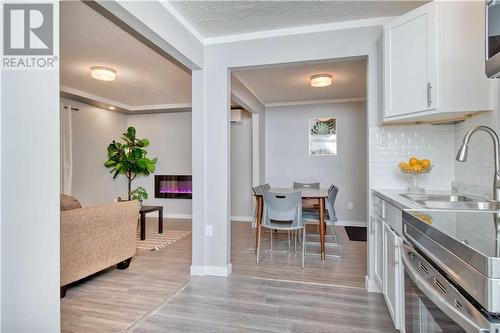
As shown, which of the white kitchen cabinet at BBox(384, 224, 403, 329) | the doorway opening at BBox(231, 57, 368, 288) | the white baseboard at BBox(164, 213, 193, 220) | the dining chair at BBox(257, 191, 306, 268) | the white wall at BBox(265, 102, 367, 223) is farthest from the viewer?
the white baseboard at BBox(164, 213, 193, 220)

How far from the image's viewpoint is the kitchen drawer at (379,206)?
6.70ft

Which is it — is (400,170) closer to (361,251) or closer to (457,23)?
(457,23)

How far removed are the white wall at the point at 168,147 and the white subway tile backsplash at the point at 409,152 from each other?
4318mm

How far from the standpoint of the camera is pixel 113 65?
Answer: 11.8ft

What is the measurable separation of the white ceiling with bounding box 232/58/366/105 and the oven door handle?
231cm

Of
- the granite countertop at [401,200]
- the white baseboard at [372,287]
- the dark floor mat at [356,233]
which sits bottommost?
the dark floor mat at [356,233]

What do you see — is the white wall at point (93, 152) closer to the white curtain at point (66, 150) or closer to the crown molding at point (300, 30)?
the white curtain at point (66, 150)

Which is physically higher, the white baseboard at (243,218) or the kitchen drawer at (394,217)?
the kitchen drawer at (394,217)

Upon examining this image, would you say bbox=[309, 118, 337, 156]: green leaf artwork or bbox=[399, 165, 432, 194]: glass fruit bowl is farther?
bbox=[309, 118, 337, 156]: green leaf artwork

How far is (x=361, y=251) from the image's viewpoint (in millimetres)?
→ 3637

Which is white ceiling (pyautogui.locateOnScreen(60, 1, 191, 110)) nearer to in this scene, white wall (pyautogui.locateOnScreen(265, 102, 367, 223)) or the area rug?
white wall (pyautogui.locateOnScreen(265, 102, 367, 223))

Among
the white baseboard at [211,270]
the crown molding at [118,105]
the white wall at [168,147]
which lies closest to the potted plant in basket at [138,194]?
the white wall at [168,147]

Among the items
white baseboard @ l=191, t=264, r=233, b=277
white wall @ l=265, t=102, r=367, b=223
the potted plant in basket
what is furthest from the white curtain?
white wall @ l=265, t=102, r=367, b=223

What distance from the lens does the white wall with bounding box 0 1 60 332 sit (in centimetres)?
112
